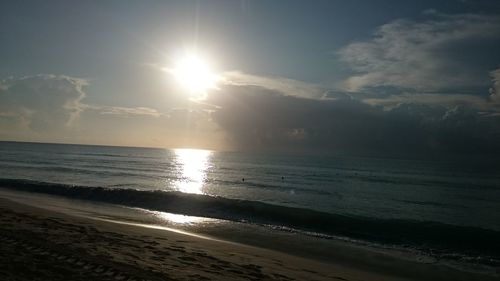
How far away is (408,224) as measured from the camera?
80.4ft

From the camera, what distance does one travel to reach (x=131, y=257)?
1092 centimetres

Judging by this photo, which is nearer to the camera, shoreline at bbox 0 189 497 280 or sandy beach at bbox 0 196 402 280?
sandy beach at bbox 0 196 402 280

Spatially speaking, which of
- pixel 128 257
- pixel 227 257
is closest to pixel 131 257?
pixel 128 257

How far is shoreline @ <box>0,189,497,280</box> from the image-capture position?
426 inches

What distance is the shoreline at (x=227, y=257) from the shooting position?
10820mm

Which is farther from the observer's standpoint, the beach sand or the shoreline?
the shoreline

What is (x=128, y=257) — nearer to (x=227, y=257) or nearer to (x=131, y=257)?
(x=131, y=257)

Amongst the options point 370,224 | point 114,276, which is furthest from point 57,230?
point 370,224

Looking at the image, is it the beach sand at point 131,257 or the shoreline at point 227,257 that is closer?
the beach sand at point 131,257

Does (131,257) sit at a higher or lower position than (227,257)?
higher

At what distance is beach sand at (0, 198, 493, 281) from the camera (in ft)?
29.0

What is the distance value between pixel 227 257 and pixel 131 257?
126 inches

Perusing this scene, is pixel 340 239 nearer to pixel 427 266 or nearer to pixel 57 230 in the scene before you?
pixel 427 266

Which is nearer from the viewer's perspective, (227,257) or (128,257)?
(128,257)
